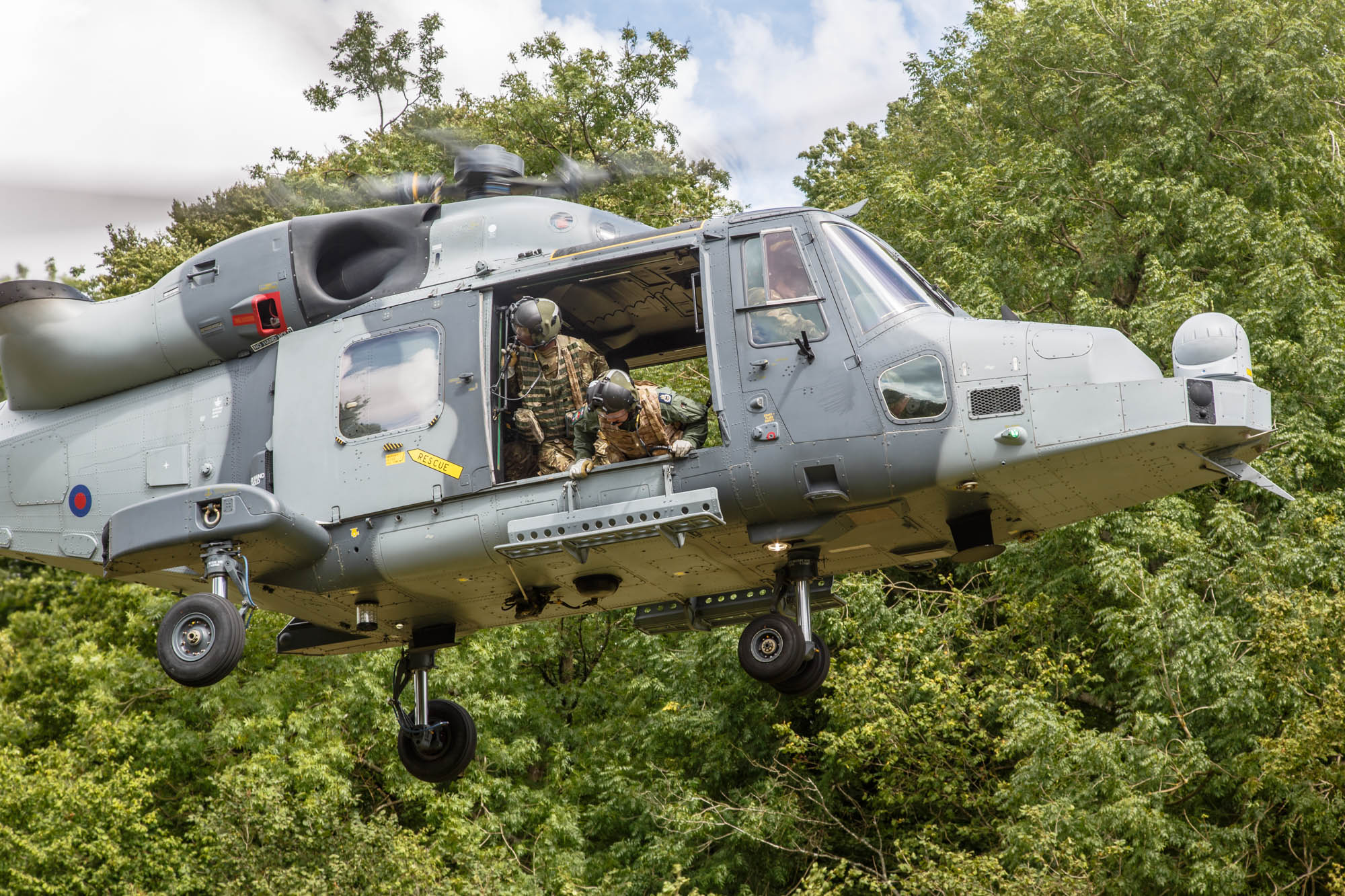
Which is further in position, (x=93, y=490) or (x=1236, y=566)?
(x=1236, y=566)

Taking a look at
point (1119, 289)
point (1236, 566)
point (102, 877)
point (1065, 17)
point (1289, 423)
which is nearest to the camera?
point (1236, 566)

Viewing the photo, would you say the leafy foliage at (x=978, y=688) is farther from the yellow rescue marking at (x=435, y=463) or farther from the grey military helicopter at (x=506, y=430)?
the yellow rescue marking at (x=435, y=463)

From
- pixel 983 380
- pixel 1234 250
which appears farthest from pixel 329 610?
pixel 1234 250

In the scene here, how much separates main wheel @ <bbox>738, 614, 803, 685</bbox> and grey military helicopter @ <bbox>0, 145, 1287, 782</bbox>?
0.06 feet

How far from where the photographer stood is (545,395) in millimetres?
10062

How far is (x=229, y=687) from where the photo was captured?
2262cm

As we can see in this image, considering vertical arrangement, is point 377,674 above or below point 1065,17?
below

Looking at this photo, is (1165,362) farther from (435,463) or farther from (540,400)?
(435,463)

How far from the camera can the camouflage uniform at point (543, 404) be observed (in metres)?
10.0

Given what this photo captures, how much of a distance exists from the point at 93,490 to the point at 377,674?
1112cm

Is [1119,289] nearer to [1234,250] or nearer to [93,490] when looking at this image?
[1234,250]

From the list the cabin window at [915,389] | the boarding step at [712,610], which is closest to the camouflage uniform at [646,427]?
the cabin window at [915,389]

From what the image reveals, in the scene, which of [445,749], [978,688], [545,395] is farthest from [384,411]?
[978,688]

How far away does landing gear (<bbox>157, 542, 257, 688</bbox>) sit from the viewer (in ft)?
30.6
